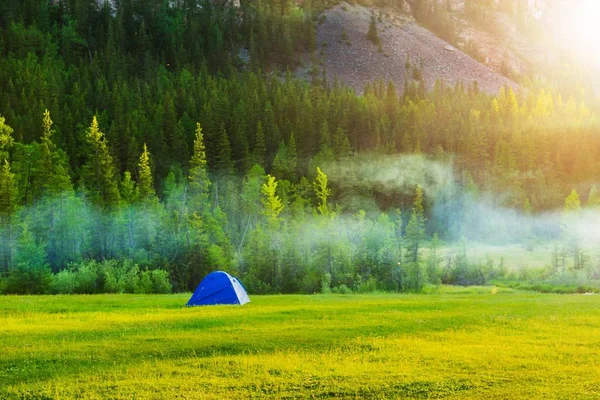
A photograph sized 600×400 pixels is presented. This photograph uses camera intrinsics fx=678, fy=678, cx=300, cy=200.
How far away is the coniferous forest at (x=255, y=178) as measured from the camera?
80125 millimetres

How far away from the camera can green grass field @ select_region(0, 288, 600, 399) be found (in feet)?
71.7

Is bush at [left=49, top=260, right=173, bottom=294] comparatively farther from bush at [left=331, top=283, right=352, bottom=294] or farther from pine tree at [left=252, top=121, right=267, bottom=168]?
pine tree at [left=252, top=121, right=267, bottom=168]

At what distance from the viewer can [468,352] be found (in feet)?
87.2

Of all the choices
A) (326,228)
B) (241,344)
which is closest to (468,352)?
(241,344)

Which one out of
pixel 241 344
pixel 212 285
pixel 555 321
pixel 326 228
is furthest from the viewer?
pixel 326 228

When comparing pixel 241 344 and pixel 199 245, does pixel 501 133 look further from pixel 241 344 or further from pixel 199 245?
pixel 241 344

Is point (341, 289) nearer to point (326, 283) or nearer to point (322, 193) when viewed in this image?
point (326, 283)

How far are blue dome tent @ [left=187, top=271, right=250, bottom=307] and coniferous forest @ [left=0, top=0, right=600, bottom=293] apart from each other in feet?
82.3

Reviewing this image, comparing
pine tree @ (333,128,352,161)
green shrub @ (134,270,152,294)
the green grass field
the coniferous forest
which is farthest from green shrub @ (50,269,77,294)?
pine tree @ (333,128,352,161)

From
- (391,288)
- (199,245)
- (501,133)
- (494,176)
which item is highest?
(501,133)

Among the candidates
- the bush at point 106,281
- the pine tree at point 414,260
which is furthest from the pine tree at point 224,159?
the bush at point 106,281

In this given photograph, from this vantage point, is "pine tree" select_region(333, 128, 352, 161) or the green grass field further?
"pine tree" select_region(333, 128, 352, 161)

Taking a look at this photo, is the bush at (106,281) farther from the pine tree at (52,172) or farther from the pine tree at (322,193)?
the pine tree at (322,193)

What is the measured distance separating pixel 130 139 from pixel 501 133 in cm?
7934
